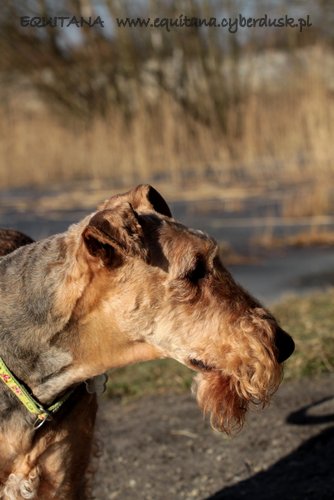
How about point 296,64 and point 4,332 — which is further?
point 296,64

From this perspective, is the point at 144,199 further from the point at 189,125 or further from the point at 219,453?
the point at 189,125

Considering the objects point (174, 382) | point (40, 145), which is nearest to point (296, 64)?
point (40, 145)

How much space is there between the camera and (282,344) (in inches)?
118

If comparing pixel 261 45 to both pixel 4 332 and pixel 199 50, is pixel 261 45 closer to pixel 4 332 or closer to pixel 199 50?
pixel 199 50

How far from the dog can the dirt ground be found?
845 mm

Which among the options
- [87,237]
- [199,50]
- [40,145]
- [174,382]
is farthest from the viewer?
[40,145]

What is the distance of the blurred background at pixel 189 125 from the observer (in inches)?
407

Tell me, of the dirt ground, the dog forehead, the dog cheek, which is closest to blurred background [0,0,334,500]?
the dirt ground

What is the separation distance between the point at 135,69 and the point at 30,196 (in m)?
3.63

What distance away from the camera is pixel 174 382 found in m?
5.72

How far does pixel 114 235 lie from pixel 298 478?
2.01 m

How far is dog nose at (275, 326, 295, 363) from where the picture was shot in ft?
9.75

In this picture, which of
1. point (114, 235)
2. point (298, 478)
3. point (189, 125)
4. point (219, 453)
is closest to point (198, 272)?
point (114, 235)

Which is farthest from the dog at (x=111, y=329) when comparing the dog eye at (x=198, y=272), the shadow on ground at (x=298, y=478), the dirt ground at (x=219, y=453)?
the shadow on ground at (x=298, y=478)
